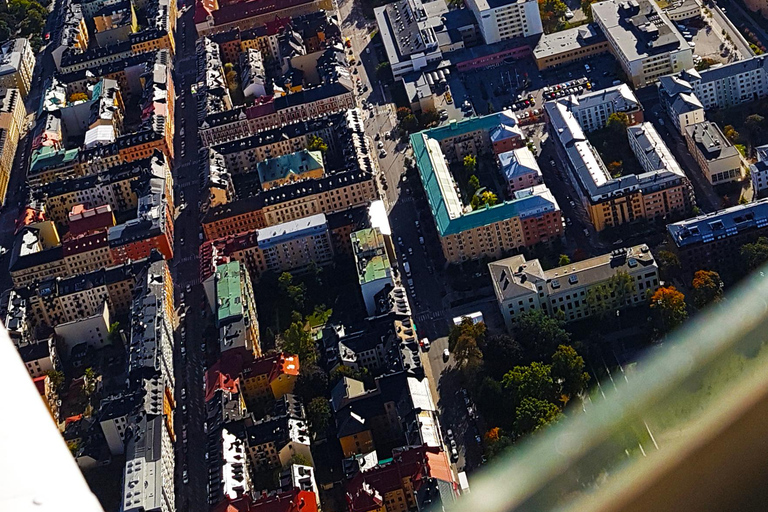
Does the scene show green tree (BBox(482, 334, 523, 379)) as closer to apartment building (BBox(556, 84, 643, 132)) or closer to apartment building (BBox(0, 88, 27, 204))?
apartment building (BBox(556, 84, 643, 132))

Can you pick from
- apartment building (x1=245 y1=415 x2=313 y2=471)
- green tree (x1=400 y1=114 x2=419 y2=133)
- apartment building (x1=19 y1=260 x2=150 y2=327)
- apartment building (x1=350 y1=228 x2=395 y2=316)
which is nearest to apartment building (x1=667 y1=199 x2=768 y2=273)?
apartment building (x1=350 y1=228 x2=395 y2=316)

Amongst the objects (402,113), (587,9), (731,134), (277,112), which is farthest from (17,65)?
(731,134)

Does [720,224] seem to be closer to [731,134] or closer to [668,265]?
[668,265]

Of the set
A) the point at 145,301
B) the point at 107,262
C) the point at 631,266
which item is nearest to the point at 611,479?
the point at 631,266

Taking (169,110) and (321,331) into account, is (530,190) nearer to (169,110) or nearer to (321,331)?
(321,331)

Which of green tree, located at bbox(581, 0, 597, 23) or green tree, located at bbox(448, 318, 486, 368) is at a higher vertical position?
green tree, located at bbox(581, 0, 597, 23)

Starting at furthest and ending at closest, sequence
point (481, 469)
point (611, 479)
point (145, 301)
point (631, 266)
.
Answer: point (145, 301) < point (631, 266) < point (481, 469) < point (611, 479)
